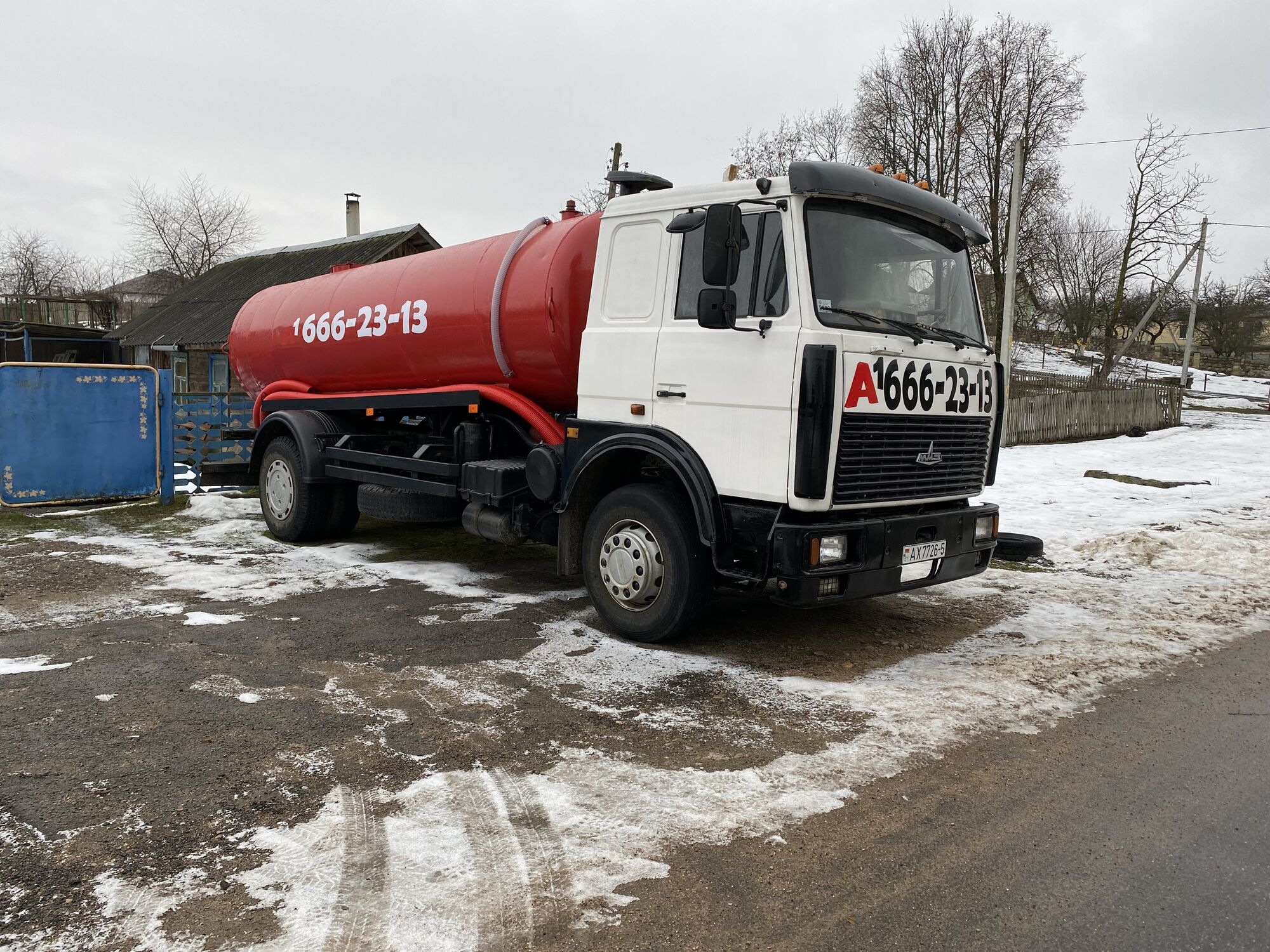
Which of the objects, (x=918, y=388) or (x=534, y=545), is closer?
(x=918, y=388)

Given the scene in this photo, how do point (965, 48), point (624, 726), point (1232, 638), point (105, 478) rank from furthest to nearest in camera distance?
1. point (965, 48)
2. point (105, 478)
3. point (1232, 638)
4. point (624, 726)

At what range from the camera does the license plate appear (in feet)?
18.1

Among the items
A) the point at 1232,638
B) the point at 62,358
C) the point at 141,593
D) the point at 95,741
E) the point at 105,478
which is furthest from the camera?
the point at 62,358

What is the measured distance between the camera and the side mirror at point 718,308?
17.2 ft

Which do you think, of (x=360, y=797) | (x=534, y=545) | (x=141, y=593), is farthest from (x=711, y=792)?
(x=534, y=545)

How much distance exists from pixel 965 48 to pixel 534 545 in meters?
31.7

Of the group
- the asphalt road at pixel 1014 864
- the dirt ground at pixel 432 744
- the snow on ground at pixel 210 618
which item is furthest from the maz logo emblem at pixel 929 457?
the snow on ground at pixel 210 618

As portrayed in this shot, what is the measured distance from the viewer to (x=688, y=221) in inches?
220

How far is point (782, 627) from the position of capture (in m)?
6.42

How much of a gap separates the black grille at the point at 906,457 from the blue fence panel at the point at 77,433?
9072 millimetres

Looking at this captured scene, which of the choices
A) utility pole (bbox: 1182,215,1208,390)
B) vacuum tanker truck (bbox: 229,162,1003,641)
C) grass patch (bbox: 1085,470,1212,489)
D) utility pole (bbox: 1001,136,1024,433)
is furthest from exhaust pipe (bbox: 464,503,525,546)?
utility pole (bbox: 1182,215,1208,390)

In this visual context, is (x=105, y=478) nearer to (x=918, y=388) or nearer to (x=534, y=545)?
(x=534, y=545)

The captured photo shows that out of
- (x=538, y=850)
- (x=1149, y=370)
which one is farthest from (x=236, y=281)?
(x=1149, y=370)

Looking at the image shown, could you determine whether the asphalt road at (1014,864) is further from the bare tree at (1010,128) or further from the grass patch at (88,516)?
the bare tree at (1010,128)
